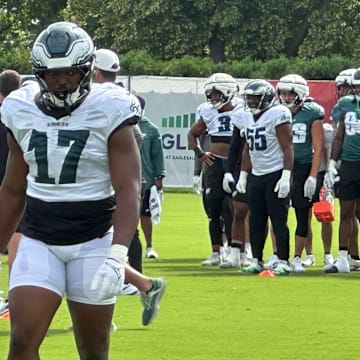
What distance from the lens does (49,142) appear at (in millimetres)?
6445

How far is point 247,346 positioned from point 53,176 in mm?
3351

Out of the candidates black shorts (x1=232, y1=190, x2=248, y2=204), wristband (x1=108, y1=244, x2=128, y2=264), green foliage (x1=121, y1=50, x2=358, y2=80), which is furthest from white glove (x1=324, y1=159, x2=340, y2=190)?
green foliage (x1=121, y1=50, x2=358, y2=80)

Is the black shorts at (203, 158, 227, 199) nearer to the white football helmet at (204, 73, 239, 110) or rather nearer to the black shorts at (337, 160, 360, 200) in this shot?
the white football helmet at (204, 73, 239, 110)

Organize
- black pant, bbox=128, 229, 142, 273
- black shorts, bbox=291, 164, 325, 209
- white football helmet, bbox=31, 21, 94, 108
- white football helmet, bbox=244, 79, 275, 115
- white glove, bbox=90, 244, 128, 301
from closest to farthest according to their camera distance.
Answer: white glove, bbox=90, 244, 128, 301 → white football helmet, bbox=31, 21, 94, 108 → black pant, bbox=128, 229, 142, 273 → white football helmet, bbox=244, 79, 275, 115 → black shorts, bbox=291, 164, 325, 209

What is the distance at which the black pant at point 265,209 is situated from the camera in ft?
46.5

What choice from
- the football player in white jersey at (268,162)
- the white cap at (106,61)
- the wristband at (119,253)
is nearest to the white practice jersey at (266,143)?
the football player in white jersey at (268,162)

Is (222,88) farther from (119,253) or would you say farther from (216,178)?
(119,253)

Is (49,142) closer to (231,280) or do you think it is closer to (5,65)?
(231,280)

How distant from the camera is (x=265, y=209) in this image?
14.3 meters

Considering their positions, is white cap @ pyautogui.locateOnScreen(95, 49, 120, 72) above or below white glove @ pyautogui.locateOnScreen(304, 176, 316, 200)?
above

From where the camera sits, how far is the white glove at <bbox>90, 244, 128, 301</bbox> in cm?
612

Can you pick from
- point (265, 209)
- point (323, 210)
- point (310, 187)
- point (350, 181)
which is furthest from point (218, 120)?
point (350, 181)

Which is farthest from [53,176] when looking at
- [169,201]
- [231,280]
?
[169,201]

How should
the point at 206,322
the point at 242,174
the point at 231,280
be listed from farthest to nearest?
the point at 242,174 < the point at 231,280 < the point at 206,322
